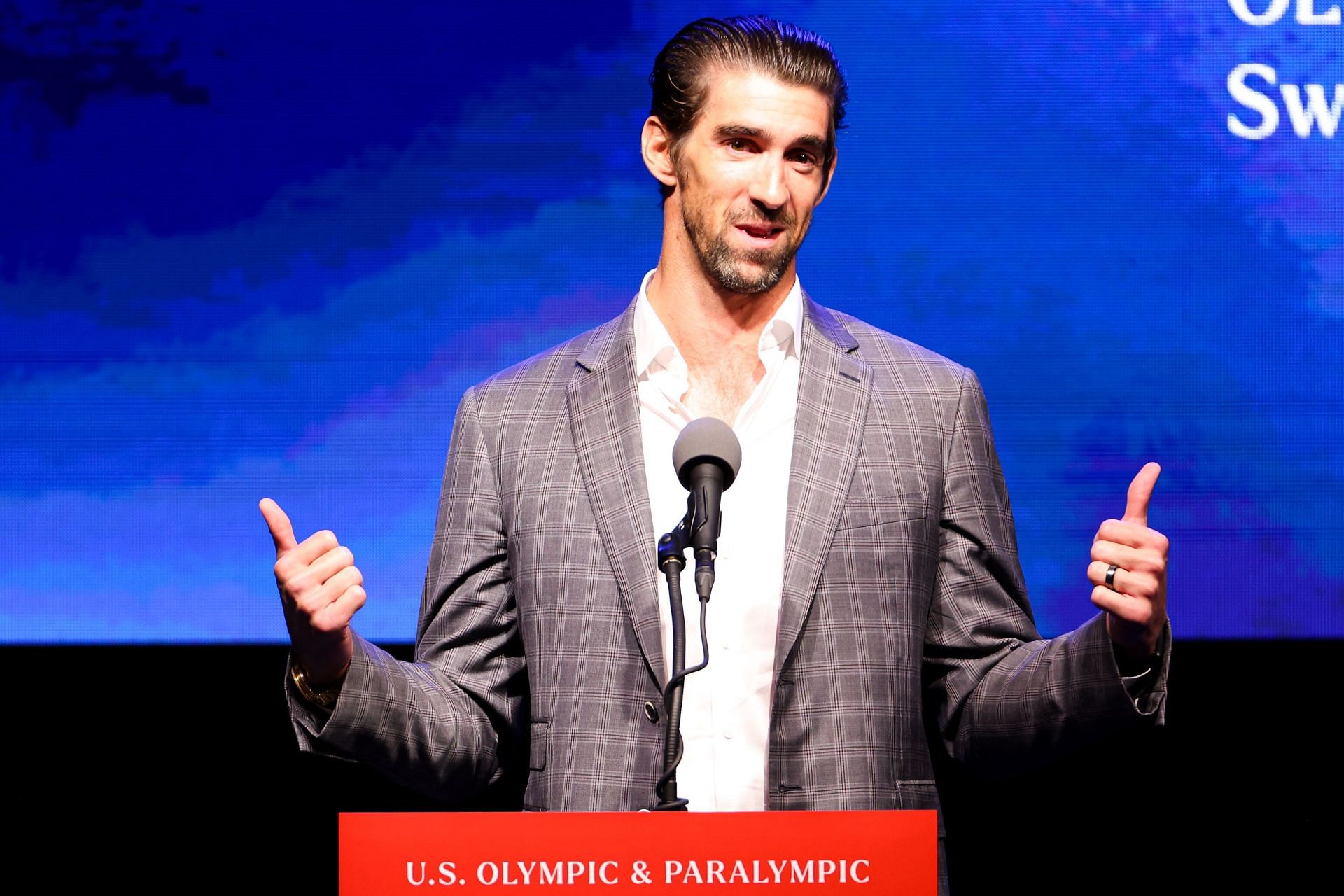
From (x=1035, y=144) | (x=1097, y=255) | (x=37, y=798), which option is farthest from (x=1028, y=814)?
(x=37, y=798)

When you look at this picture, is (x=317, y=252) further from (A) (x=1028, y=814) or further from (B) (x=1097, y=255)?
(A) (x=1028, y=814)

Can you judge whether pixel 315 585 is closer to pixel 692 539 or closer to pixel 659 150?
pixel 692 539

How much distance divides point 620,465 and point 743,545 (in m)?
0.22

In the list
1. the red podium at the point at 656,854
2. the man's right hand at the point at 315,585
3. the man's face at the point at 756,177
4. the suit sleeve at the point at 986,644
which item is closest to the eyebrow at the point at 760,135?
the man's face at the point at 756,177

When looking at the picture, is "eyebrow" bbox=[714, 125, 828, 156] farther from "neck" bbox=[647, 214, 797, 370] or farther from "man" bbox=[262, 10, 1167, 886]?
"neck" bbox=[647, 214, 797, 370]

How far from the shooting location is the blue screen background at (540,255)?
3121 mm

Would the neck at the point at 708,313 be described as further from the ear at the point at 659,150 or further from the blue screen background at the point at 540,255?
the blue screen background at the point at 540,255

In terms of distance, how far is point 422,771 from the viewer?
1893 mm

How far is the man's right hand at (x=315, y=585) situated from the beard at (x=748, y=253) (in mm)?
787

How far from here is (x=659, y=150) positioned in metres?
2.25

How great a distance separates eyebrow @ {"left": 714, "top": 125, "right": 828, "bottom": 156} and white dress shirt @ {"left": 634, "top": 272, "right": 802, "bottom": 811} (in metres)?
0.27

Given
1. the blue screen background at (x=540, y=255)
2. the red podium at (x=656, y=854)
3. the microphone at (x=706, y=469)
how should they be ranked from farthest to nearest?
the blue screen background at (x=540, y=255) → the microphone at (x=706, y=469) → the red podium at (x=656, y=854)

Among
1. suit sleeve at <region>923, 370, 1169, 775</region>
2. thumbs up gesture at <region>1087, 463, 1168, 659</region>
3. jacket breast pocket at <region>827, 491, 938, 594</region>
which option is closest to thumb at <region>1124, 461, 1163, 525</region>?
thumbs up gesture at <region>1087, 463, 1168, 659</region>

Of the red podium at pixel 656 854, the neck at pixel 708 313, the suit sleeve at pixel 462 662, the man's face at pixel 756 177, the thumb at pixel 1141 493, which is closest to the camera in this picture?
the red podium at pixel 656 854
